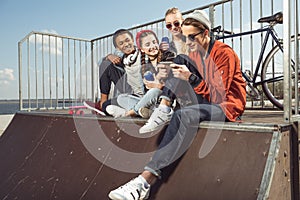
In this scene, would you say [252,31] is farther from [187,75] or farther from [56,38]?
[56,38]

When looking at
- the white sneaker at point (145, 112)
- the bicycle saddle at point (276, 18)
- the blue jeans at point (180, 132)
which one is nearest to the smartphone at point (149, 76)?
the white sneaker at point (145, 112)

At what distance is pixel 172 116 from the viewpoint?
213cm

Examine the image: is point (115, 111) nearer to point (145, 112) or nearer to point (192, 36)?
point (145, 112)

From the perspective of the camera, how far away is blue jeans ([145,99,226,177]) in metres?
2.00

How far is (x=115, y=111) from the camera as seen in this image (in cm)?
300

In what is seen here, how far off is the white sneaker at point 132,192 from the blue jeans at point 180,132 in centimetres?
10

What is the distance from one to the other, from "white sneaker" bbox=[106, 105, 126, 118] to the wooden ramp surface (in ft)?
0.38

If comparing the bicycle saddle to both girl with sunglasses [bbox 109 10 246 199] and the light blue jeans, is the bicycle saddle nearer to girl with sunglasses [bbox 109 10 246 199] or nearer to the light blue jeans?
girl with sunglasses [bbox 109 10 246 199]

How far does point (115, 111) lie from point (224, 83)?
115cm

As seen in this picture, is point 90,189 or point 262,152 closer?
point 262,152

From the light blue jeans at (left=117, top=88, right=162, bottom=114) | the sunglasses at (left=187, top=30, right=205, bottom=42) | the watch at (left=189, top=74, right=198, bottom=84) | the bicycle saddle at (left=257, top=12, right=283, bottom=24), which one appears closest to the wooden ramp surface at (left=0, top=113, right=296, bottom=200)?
the light blue jeans at (left=117, top=88, right=162, bottom=114)

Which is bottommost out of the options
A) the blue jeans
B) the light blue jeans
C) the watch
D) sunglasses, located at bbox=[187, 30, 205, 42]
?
the blue jeans

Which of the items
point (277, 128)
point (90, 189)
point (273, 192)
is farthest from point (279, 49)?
point (90, 189)

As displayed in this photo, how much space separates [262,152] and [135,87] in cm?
175
